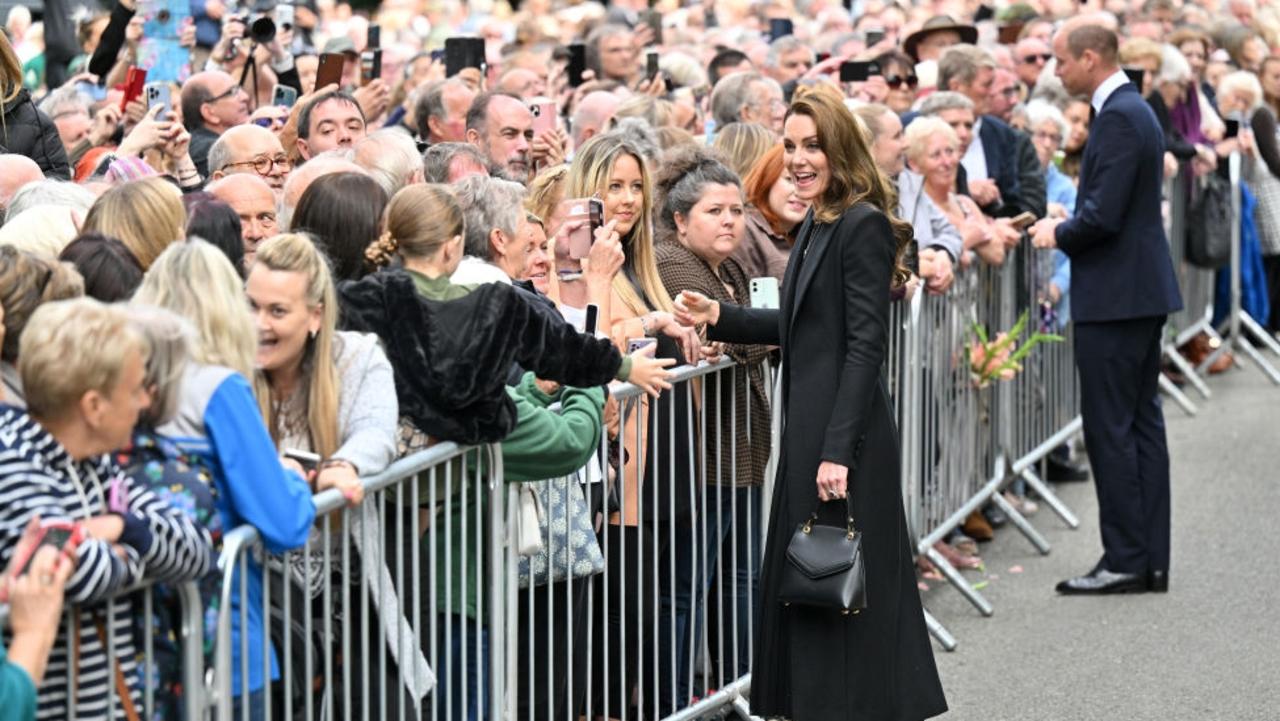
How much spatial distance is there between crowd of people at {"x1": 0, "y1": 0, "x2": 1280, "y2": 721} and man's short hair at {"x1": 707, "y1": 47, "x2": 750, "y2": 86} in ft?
4.63

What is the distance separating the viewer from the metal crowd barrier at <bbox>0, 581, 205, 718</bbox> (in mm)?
3748

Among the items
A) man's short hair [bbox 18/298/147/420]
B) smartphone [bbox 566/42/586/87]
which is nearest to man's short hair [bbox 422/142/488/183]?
man's short hair [bbox 18/298/147/420]

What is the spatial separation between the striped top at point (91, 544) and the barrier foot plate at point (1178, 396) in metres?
9.80

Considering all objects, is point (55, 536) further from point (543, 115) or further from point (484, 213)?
point (543, 115)

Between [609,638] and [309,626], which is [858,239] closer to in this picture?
[609,638]

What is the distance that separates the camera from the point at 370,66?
10820mm

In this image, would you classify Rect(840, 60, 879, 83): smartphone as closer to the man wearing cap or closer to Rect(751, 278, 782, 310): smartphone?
the man wearing cap

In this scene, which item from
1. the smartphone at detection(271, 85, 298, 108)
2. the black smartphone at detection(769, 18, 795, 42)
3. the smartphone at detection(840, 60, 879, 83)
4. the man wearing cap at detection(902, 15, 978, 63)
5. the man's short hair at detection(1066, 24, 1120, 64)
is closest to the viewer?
the man's short hair at detection(1066, 24, 1120, 64)

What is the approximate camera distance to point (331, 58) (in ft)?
28.6

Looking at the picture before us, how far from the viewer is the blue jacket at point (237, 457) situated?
4.14 metres

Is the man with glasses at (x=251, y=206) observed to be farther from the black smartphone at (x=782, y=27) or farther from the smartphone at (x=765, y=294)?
the black smartphone at (x=782, y=27)

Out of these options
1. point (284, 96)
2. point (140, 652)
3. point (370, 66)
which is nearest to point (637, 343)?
point (140, 652)

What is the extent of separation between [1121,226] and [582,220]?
3.26m

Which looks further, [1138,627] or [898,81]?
[898,81]
